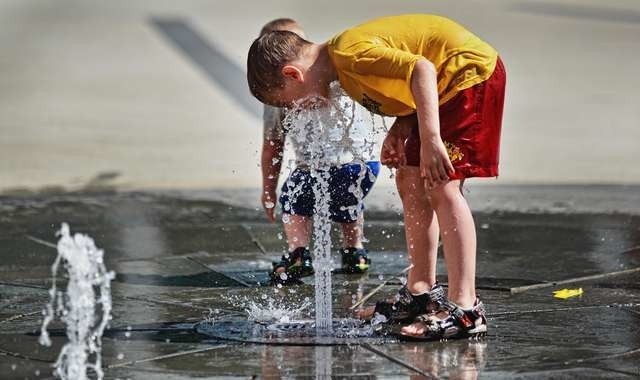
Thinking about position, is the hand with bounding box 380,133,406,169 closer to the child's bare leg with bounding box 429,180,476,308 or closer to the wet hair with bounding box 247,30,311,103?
the child's bare leg with bounding box 429,180,476,308

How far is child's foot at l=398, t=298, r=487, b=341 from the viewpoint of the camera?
447cm

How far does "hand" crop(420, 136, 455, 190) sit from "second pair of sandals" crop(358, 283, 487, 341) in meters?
0.45

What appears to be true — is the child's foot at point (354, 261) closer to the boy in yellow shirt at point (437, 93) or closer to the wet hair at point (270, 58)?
the boy in yellow shirt at point (437, 93)

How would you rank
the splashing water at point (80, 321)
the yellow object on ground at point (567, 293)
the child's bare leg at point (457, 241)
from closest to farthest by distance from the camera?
1. the splashing water at point (80, 321)
2. the child's bare leg at point (457, 241)
3. the yellow object on ground at point (567, 293)

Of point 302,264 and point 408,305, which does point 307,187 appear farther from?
point 408,305

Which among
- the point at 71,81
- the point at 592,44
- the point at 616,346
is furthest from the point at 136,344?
the point at 592,44

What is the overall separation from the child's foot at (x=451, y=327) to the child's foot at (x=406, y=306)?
0.27m

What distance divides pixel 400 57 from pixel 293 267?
1539 millimetres

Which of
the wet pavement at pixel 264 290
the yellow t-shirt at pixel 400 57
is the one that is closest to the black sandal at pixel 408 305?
the wet pavement at pixel 264 290

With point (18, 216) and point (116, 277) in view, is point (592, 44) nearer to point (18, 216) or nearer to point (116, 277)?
point (18, 216)

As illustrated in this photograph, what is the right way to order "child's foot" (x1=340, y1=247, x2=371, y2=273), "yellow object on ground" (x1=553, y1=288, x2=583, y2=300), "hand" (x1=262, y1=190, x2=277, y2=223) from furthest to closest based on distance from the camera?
"child's foot" (x1=340, y1=247, x2=371, y2=273)
"hand" (x1=262, y1=190, x2=277, y2=223)
"yellow object on ground" (x1=553, y1=288, x2=583, y2=300)

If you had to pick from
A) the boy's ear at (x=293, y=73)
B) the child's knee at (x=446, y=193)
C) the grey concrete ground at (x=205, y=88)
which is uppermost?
the grey concrete ground at (x=205, y=88)

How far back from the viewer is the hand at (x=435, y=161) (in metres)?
4.34

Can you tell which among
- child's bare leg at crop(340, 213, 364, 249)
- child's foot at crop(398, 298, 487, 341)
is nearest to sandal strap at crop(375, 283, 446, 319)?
child's foot at crop(398, 298, 487, 341)
